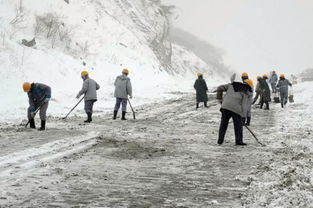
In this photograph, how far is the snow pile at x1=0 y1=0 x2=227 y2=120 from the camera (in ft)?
66.1

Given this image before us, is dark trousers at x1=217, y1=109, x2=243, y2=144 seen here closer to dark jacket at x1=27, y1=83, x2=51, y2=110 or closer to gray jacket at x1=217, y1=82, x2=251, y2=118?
gray jacket at x1=217, y1=82, x2=251, y2=118

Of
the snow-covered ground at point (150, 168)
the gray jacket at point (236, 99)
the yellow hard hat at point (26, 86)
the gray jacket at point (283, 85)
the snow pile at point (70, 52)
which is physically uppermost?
the snow pile at point (70, 52)

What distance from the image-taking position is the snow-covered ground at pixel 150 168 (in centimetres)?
463

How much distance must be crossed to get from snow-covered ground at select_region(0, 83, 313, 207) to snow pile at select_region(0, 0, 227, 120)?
6663 mm

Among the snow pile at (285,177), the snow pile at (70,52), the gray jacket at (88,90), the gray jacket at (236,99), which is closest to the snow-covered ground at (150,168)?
the snow pile at (285,177)

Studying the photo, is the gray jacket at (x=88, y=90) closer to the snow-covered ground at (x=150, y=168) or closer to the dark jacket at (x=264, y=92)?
the snow-covered ground at (x=150, y=168)

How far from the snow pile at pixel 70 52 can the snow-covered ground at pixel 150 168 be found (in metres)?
6.66

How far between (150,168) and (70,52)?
83.9 ft

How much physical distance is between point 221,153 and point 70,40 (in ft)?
84.7

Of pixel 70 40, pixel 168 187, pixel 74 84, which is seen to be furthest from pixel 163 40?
pixel 168 187

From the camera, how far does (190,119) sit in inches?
591

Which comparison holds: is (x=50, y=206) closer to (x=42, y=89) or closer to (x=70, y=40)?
(x=42, y=89)

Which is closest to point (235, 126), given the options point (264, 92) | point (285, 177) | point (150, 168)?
point (150, 168)

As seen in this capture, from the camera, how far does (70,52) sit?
30.7 metres
